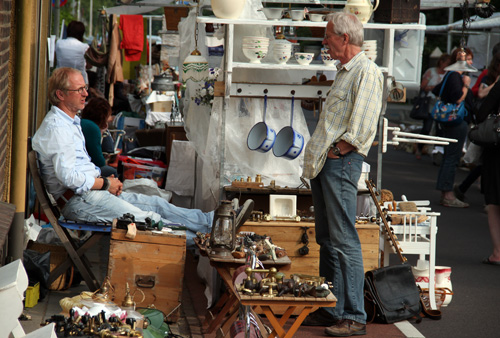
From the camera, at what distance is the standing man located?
15.8 ft

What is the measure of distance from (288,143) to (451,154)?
493 cm

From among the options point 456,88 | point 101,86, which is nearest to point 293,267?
point 456,88

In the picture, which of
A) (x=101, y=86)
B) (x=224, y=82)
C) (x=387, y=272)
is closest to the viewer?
(x=387, y=272)

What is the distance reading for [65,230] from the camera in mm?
5496

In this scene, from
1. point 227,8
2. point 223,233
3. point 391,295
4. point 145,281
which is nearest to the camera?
point 223,233

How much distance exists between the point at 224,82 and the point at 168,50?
5486 mm

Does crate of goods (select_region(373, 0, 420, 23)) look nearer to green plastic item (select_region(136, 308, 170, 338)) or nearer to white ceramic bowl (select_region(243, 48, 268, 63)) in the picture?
white ceramic bowl (select_region(243, 48, 268, 63))

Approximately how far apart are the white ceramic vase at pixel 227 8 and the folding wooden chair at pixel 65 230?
1.74 meters

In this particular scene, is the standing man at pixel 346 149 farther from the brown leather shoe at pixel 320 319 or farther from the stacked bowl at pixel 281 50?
the stacked bowl at pixel 281 50

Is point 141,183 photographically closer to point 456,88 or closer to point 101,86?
point 456,88

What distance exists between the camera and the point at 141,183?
23.9ft

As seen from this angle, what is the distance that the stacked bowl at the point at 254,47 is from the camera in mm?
5898

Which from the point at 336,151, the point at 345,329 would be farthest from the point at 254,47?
the point at 345,329

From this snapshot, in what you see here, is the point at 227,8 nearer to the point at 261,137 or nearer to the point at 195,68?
the point at 195,68
